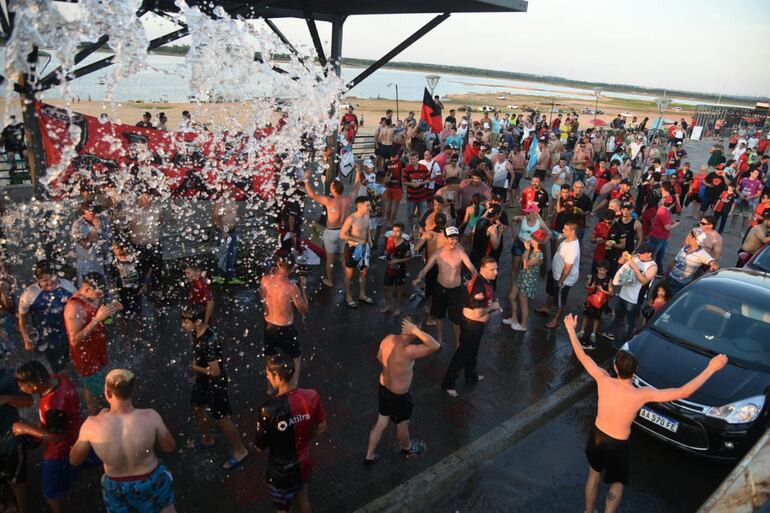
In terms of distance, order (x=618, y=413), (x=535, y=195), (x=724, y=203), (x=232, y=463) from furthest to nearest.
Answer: (x=724, y=203) → (x=535, y=195) → (x=232, y=463) → (x=618, y=413)

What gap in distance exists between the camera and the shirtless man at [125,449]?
330cm

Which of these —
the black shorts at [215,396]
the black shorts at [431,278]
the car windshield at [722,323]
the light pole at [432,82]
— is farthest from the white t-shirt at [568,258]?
the light pole at [432,82]

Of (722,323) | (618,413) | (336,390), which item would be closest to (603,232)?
(722,323)

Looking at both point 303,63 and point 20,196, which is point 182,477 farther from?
point 20,196

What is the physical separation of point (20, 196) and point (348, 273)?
802cm

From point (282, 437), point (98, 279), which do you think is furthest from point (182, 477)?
point (98, 279)

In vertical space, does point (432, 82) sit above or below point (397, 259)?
above

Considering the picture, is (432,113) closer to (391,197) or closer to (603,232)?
(391,197)

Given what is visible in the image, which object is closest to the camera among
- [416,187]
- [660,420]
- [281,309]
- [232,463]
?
[232,463]

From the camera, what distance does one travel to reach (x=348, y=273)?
25.6ft

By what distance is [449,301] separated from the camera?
6793 mm

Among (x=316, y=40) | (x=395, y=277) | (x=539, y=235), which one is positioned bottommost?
(x=395, y=277)

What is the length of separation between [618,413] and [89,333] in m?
4.59

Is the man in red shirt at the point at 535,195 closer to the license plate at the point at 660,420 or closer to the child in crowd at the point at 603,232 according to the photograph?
the child in crowd at the point at 603,232
